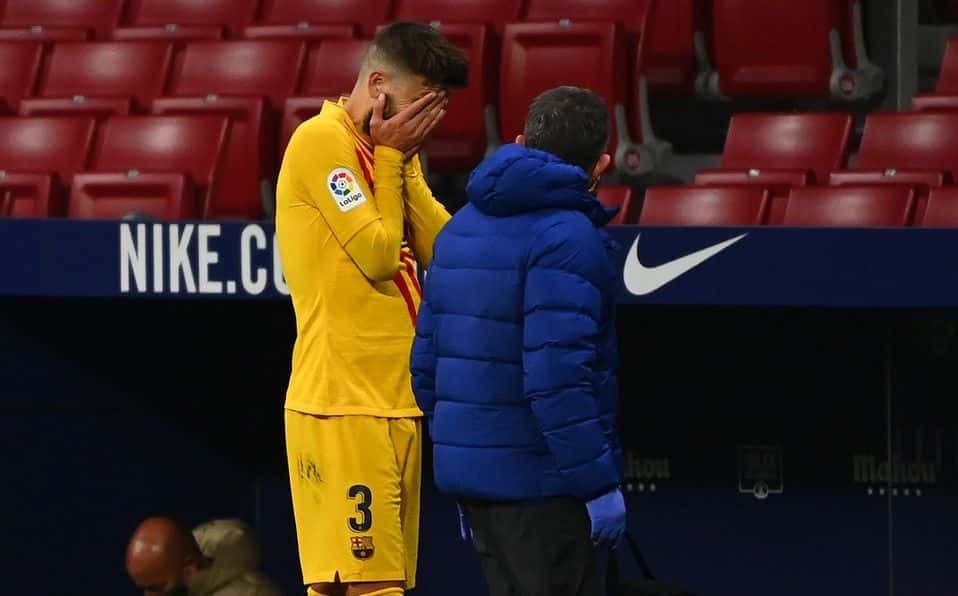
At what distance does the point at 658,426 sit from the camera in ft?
21.2

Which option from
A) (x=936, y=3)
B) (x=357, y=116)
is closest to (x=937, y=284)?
(x=357, y=116)

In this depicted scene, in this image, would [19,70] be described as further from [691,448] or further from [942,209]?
[942,209]

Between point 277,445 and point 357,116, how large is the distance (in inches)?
119

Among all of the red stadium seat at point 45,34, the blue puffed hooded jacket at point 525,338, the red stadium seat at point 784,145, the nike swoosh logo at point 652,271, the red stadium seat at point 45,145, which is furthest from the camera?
the red stadium seat at point 45,34

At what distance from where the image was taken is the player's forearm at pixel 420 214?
13.6ft

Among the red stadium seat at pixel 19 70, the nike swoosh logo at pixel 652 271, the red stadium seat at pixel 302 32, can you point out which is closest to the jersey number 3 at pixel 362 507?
the nike swoosh logo at pixel 652 271

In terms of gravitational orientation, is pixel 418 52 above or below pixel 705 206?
above

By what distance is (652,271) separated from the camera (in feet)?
17.4

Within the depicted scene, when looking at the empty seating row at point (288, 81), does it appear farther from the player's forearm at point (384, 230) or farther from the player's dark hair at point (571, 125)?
the player's dark hair at point (571, 125)

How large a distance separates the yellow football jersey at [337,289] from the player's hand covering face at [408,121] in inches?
1.3

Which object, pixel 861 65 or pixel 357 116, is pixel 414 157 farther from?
pixel 861 65

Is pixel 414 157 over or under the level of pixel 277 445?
over

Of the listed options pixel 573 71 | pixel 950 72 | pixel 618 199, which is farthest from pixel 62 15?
pixel 950 72

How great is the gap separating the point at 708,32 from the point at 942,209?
2.07 metres
